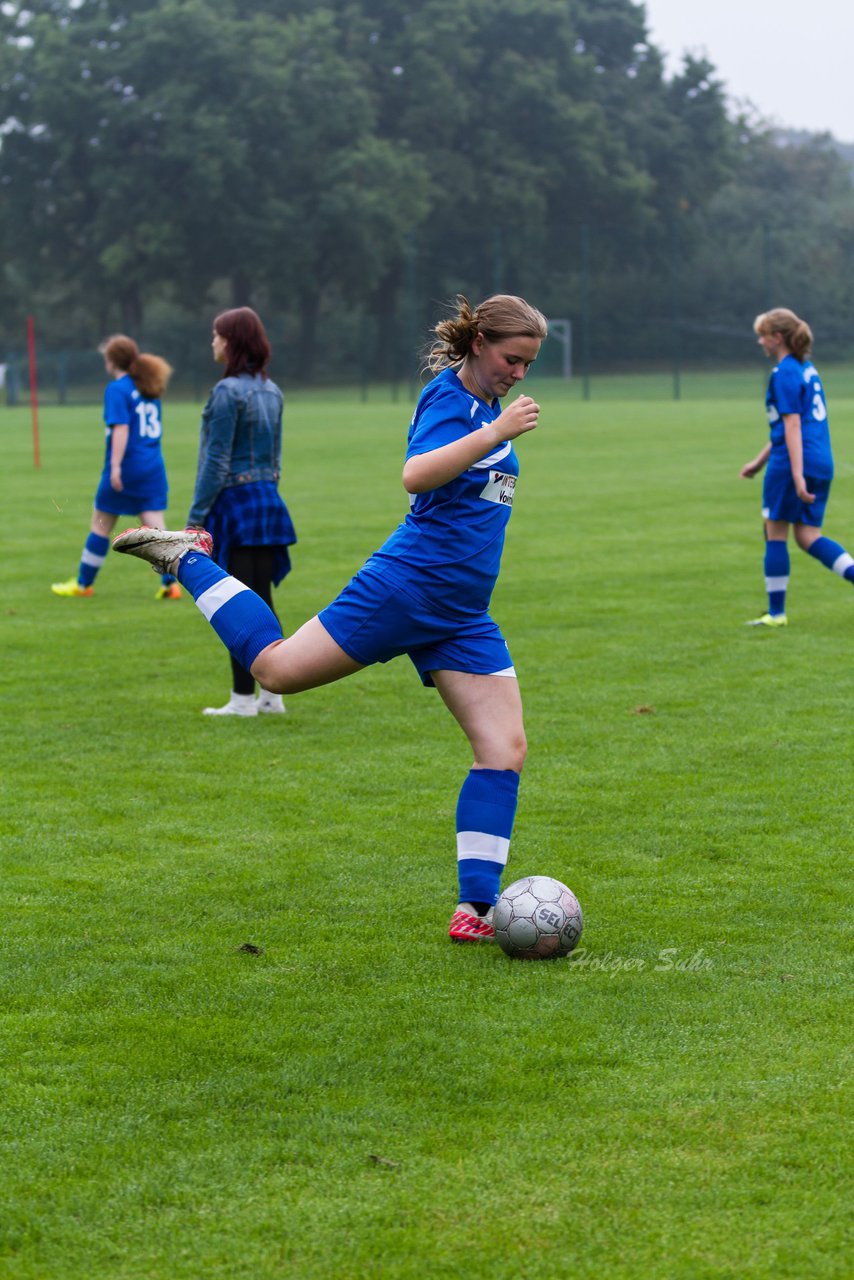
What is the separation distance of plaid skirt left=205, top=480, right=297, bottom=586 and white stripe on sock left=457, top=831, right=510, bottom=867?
3318mm

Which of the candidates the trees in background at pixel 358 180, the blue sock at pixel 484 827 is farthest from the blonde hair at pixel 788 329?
the trees in background at pixel 358 180

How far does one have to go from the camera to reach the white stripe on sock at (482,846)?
494cm

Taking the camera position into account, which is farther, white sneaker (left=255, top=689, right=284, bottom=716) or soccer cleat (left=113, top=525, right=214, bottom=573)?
white sneaker (left=255, top=689, right=284, bottom=716)

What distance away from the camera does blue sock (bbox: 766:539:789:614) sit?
10711 mm

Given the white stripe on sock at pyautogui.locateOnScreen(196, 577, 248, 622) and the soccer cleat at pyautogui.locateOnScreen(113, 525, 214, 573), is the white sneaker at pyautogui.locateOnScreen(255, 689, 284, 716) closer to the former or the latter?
the soccer cleat at pyautogui.locateOnScreen(113, 525, 214, 573)

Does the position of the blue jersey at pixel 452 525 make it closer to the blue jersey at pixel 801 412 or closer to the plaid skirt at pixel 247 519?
the plaid skirt at pixel 247 519

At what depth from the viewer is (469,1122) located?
367cm

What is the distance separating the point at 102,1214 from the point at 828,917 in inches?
104

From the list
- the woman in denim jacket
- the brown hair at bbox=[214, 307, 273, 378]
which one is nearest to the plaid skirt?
the woman in denim jacket

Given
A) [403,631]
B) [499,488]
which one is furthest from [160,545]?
[499,488]

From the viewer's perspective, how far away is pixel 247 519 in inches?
316

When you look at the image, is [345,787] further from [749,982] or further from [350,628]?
[749,982]

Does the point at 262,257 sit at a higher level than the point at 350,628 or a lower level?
higher

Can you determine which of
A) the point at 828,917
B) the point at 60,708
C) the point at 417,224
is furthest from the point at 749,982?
the point at 417,224
